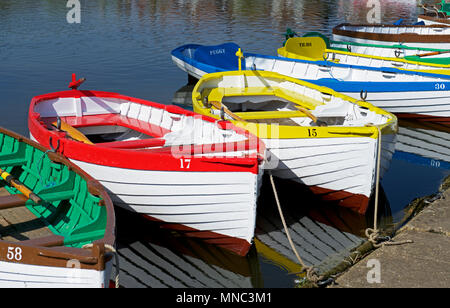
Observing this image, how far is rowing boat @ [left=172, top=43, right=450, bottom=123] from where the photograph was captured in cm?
1509

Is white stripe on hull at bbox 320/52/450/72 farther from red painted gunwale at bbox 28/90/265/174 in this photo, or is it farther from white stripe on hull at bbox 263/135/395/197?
red painted gunwale at bbox 28/90/265/174

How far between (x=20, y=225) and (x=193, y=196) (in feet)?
8.23

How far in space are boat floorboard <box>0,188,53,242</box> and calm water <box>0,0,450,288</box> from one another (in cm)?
143

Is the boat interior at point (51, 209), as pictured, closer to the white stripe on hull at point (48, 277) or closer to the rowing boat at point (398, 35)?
the white stripe on hull at point (48, 277)

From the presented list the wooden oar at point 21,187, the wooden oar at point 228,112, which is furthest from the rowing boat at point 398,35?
the wooden oar at point 21,187

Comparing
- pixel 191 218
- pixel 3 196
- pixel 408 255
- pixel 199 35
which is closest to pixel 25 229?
pixel 3 196

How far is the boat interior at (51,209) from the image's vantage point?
7.31 m

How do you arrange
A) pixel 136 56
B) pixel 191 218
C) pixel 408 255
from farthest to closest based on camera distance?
pixel 136 56 < pixel 191 218 < pixel 408 255

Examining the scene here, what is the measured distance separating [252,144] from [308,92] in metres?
4.44

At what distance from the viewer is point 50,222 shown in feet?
27.7

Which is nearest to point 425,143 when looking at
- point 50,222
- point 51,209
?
point 51,209

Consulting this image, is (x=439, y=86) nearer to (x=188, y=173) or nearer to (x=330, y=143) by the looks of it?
(x=330, y=143)
